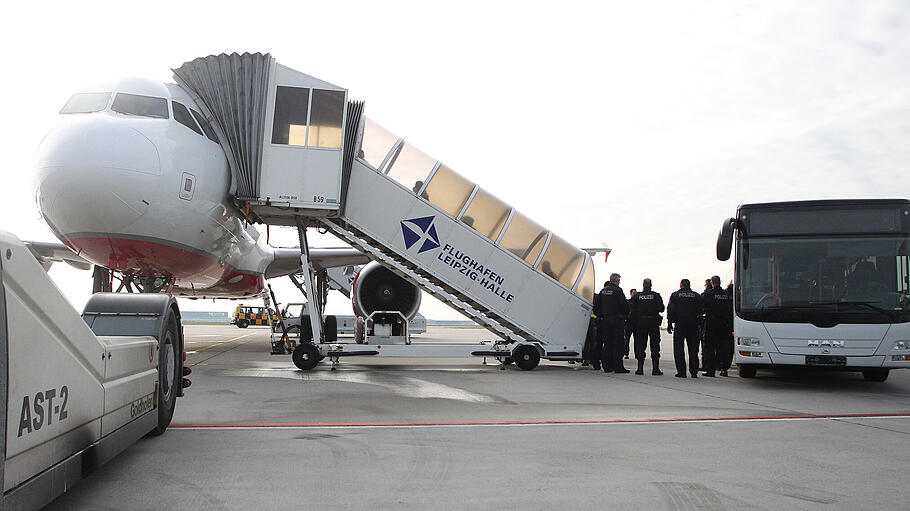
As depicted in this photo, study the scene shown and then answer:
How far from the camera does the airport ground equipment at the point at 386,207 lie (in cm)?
1066

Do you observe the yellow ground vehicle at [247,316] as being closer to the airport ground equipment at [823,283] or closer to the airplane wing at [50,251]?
the airplane wing at [50,251]

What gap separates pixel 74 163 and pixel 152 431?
4.73 m

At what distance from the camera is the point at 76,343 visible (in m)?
3.15

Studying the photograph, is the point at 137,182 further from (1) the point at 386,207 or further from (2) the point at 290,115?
(1) the point at 386,207

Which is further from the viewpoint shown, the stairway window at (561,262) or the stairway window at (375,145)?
the stairway window at (561,262)

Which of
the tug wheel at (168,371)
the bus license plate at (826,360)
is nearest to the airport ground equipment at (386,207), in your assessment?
the bus license plate at (826,360)

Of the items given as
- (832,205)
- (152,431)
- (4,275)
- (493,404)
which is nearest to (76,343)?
(4,275)

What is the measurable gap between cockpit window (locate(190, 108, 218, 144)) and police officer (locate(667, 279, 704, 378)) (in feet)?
25.6

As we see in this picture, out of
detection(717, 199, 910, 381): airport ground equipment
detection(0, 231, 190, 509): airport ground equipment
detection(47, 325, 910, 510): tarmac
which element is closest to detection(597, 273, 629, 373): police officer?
detection(717, 199, 910, 381): airport ground equipment

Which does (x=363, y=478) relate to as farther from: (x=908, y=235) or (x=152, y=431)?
(x=908, y=235)

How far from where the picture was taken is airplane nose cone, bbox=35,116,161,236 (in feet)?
28.2

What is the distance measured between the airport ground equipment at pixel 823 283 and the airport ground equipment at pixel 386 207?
3.49 meters

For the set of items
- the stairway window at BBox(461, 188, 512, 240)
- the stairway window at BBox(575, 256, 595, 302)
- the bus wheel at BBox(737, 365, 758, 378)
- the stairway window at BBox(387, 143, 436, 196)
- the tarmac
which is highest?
the stairway window at BBox(387, 143, 436, 196)

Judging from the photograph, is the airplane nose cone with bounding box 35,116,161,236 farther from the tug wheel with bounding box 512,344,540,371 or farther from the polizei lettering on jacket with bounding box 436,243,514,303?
the tug wheel with bounding box 512,344,540,371
